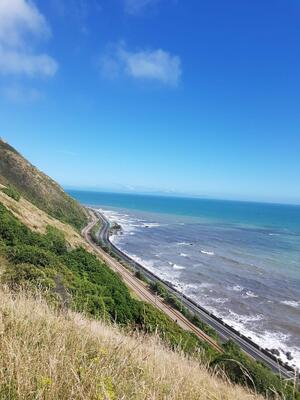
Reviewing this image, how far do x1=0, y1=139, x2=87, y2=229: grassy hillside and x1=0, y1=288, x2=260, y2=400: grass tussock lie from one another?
8030 cm

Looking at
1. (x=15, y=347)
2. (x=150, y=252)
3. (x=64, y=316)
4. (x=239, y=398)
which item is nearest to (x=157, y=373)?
(x=239, y=398)

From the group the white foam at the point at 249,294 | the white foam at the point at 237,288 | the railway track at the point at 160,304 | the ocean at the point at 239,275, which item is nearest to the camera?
the railway track at the point at 160,304

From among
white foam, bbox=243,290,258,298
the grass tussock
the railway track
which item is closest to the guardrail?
the railway track

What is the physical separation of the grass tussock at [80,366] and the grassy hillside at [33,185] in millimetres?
80302

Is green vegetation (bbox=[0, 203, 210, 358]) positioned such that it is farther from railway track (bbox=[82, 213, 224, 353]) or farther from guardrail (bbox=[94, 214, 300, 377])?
guardrail (bbox=[94, 214, 300, 377])

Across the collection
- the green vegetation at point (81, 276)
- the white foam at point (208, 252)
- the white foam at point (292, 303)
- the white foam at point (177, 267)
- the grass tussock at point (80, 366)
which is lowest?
the white foam at point (292, 303)

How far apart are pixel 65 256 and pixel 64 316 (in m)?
35.2

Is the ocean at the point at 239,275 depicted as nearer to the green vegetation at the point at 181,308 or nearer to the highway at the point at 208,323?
the highway at the point at 208,323

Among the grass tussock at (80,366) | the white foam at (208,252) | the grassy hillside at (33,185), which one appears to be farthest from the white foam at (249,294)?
the grass tussock at (80,366)

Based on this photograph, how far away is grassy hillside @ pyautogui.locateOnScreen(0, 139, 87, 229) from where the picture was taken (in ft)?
276

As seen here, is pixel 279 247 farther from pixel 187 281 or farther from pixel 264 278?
pixel 187 281

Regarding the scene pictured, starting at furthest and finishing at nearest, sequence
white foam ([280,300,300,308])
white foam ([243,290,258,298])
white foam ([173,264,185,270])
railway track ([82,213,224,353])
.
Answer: white foam ([173,264,185,270])
white foam ([243,290,258,298])
white foam ([280,300,300,308])
railway track ([82,213,224,353])

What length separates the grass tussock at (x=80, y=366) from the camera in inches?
101

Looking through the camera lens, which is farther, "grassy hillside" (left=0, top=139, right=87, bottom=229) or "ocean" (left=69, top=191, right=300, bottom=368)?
"grassy hillside" (left=0, top=139, right=87, bottom=229)
